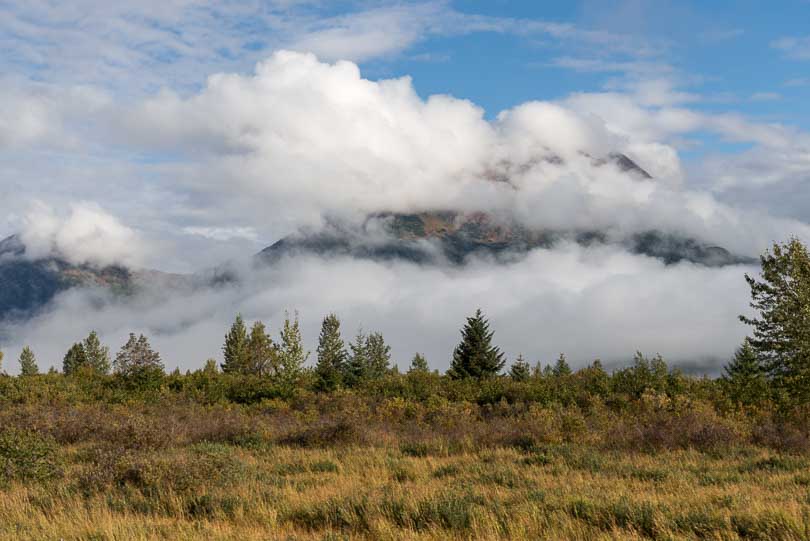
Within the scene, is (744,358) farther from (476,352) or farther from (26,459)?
(26,459)

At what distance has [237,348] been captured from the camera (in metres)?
103

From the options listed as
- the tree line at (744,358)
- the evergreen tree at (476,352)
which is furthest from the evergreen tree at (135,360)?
the evergreen tree at (476,352)

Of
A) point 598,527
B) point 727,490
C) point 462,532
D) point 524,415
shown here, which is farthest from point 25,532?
point 524,415

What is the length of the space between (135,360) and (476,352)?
118ft

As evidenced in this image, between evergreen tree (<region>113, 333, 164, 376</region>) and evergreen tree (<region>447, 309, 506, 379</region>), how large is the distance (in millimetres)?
32469

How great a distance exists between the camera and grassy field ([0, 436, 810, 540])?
868cm

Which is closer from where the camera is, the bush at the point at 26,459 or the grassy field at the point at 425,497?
the grassy field at the point at 425,497

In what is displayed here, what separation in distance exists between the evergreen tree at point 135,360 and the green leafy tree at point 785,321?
33.3 m

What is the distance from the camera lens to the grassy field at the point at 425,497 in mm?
8680

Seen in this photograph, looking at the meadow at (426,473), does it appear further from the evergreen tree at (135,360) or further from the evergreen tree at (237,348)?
the evergreen tree at (237,348)

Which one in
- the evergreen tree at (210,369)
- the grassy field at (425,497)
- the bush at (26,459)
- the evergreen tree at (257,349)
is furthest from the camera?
the evergreen tree at (257,349)

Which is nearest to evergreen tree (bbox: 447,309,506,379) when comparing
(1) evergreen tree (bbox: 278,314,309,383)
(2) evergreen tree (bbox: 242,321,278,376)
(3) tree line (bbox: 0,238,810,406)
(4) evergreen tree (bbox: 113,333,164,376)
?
(3) tree line (bbox: 0,238,810,406)

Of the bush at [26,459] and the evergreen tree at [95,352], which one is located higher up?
the evergreen tree at [95,352]

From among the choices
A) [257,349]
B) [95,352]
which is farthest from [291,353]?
[95,352]
